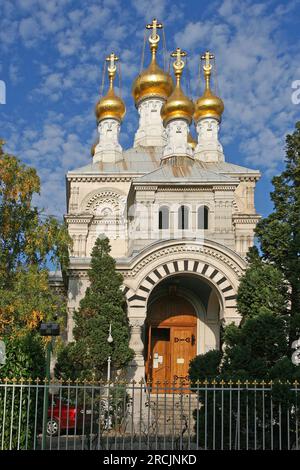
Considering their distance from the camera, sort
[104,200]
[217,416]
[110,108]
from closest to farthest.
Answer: [217,416]
[104,200]
[110,108]

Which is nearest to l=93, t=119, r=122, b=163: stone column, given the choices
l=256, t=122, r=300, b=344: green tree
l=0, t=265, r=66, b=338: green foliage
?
l=0, t=265, r=66, b=338: green foliage

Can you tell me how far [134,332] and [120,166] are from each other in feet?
41.9

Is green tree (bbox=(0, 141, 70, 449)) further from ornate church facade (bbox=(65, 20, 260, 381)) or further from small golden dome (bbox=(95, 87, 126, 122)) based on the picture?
small golden dome (bbox=(95, 87, 126, 122))

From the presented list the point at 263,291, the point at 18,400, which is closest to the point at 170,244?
the point at 263,291

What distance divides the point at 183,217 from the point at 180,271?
3078 millimetres

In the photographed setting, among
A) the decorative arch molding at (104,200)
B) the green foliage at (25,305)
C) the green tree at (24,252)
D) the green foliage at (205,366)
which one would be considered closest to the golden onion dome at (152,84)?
the decorative arch molding at (104,200)

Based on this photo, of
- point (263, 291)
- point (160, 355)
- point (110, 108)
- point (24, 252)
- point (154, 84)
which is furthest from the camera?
point (110, 108)

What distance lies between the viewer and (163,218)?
2164cm

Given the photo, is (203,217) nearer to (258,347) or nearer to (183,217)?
(183,217)

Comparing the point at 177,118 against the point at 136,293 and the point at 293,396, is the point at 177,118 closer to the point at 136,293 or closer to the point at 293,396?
the point at 136,293

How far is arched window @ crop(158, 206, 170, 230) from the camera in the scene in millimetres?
21547

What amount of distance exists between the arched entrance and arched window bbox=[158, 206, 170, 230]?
2.31 metres

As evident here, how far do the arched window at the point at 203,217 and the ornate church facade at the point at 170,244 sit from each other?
39 mm

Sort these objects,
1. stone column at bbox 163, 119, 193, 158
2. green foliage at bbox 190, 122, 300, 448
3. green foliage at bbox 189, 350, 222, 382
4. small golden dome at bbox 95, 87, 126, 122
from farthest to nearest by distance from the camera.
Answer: small golden dome at bbox 95, 87, 126, 122 < stone column at bbox 163, 119, 193, 158 < green foliage at bbox 189, 350, 222, 382 < green foliage at bbox 190, 122, 300, 448
